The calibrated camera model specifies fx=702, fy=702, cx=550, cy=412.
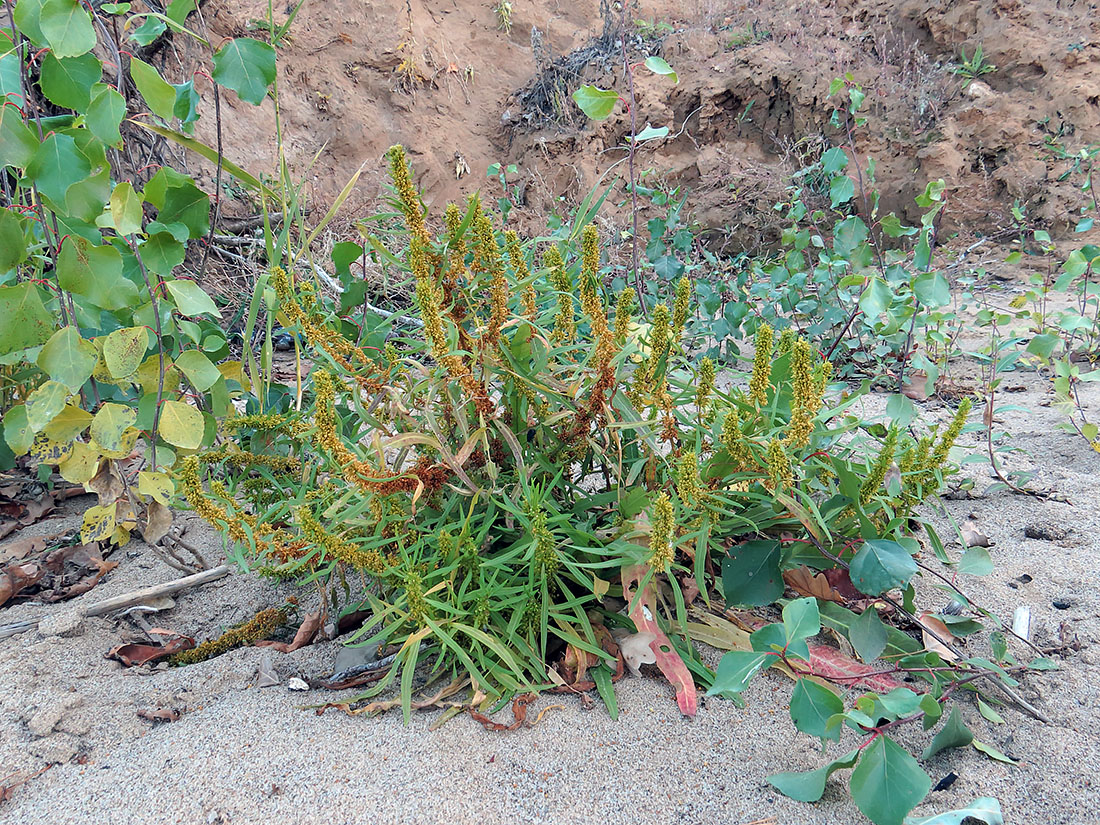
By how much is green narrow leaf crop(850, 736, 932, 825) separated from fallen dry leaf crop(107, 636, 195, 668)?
133cm

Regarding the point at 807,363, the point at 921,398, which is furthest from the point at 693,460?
the point at 921,398

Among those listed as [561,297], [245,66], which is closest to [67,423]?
[245,66]

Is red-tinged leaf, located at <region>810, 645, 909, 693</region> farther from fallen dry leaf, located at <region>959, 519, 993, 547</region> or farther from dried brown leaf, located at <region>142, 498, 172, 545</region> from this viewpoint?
dried brown leaf, located at <region>142, 498, 172, 545</region>

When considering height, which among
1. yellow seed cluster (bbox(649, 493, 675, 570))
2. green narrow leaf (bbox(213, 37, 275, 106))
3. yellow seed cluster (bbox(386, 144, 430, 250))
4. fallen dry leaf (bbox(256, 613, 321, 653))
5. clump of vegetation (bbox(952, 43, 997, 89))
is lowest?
fallen dry leaf (bbox(256, 613, 321, 653))

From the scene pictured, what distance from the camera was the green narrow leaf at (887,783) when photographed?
2.97 ft

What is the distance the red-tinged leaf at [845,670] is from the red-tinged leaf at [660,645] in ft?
0.77

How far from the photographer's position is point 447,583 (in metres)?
1.18

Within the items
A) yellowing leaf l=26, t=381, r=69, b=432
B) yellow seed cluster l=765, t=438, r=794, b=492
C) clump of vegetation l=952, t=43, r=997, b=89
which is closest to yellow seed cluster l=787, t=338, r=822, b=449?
yellow seed cluster l=765, t=438, r=794, b=492

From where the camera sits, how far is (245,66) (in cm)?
134

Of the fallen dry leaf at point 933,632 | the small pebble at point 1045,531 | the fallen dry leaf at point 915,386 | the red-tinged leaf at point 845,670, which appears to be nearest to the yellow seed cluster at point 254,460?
the red-tinged leaf at point 845,670

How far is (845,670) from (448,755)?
719mm

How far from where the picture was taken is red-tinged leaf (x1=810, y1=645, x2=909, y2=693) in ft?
4.06

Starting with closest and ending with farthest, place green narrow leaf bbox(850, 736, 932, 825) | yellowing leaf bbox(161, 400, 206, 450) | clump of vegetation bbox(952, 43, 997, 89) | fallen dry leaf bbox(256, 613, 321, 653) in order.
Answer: green narrow leaf bbox(850, 736, 932, 825)
yellowing leaf bbox(161, 400, 206, 450)
fallen dry leaf bbox(256, 613, 321, 653)
clump of vegetation bbox(952, 43, 997, 89)

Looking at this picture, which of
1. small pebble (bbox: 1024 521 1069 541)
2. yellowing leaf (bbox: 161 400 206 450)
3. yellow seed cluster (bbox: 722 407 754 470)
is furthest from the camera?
small pebble (bbox: 1024 521 1069 541)
